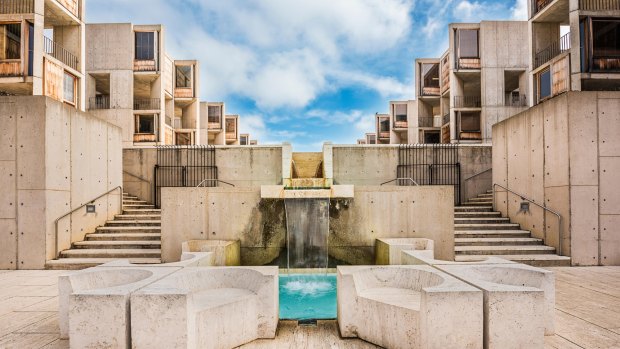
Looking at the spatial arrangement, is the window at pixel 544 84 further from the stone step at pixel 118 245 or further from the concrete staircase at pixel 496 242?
the stone step at pixel 118 245

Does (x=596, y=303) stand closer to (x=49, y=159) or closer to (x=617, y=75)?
(x=49, y=159)

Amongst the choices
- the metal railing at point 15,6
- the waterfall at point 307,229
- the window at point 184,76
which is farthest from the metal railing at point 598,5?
the window at point 184,76

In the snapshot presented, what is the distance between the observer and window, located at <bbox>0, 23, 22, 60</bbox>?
1714 cm

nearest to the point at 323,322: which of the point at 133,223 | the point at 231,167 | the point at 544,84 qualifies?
the point at 133,223

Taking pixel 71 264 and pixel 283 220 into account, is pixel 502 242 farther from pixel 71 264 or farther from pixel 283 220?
pixel 71 264

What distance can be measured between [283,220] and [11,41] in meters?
18.5

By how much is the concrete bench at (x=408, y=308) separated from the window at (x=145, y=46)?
28876mm

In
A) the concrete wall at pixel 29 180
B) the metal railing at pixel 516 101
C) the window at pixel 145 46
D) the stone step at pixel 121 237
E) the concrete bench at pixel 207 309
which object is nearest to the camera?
the concrete bench at pixel 207 309

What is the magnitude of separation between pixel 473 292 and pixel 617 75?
2074 centimetres

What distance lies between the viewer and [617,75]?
58.0ft

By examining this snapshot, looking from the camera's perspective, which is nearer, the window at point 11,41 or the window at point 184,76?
the window at point 11,41

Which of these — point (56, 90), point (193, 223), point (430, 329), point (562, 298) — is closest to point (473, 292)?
point (430, 329)

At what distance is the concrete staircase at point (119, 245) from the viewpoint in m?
9.16

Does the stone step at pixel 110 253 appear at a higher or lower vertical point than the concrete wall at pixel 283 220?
lower
